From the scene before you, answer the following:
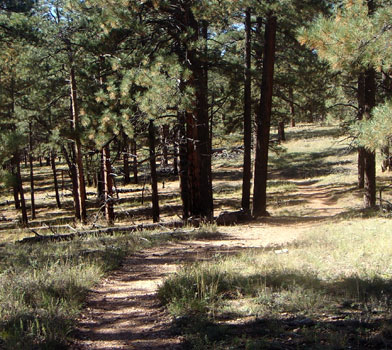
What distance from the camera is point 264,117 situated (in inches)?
595

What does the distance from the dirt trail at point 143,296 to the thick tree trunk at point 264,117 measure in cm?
304

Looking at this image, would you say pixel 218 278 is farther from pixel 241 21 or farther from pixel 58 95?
pixel 58 95

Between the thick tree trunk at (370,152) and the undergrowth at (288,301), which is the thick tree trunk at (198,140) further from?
the undergrowth at (288,301)

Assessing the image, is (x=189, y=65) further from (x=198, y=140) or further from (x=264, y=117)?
(x=264, y=117)

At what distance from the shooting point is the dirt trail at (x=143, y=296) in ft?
14.8

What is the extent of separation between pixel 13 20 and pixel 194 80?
207 inches

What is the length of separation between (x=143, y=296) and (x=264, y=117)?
10227 millimetres

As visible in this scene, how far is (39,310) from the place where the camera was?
4.93m

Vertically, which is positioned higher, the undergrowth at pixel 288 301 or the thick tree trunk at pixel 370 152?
the thick tree trunk at pixel 370 152

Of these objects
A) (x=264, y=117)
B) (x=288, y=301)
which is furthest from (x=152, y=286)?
(x=264, y=117)

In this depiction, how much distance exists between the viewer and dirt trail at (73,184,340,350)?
4511mm

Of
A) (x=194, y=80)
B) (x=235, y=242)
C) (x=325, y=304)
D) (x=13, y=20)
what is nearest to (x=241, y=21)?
(x=194, y=80)

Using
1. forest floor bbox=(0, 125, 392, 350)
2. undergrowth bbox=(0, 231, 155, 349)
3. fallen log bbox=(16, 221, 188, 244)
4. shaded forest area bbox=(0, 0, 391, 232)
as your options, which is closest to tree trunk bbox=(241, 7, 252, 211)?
shaded forest area bbox=(0, 0, 391, 232)

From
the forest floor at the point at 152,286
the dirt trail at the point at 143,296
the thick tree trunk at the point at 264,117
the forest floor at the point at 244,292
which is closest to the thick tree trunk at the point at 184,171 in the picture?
the thick tree trunk at the point at 264,117
